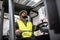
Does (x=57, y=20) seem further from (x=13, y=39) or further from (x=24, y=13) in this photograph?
(x=24, y=13)

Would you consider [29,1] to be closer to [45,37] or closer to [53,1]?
[45,37]

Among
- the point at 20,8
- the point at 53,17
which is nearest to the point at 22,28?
the point at 20,8

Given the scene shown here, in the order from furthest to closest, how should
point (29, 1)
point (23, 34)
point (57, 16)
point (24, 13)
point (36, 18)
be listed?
point (36, 18) < point (29, 1) < point (24, 13) < point (23, 34) < point (57, 16)

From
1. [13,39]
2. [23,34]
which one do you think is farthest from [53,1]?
[23,34]

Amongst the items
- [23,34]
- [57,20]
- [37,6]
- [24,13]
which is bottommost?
[23,34]

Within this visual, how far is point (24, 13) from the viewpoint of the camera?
2.16 m

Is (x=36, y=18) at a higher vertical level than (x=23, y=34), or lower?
higher

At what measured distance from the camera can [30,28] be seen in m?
2.18

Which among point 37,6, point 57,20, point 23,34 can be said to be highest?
point 37,6

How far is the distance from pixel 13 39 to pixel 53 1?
0.47 meters

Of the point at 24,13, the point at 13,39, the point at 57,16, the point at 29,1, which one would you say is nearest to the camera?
the point at 57,16

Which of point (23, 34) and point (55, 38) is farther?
point (23, 34)

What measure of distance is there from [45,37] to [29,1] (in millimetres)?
1425

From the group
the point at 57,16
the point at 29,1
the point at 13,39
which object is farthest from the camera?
the point at 29,1
